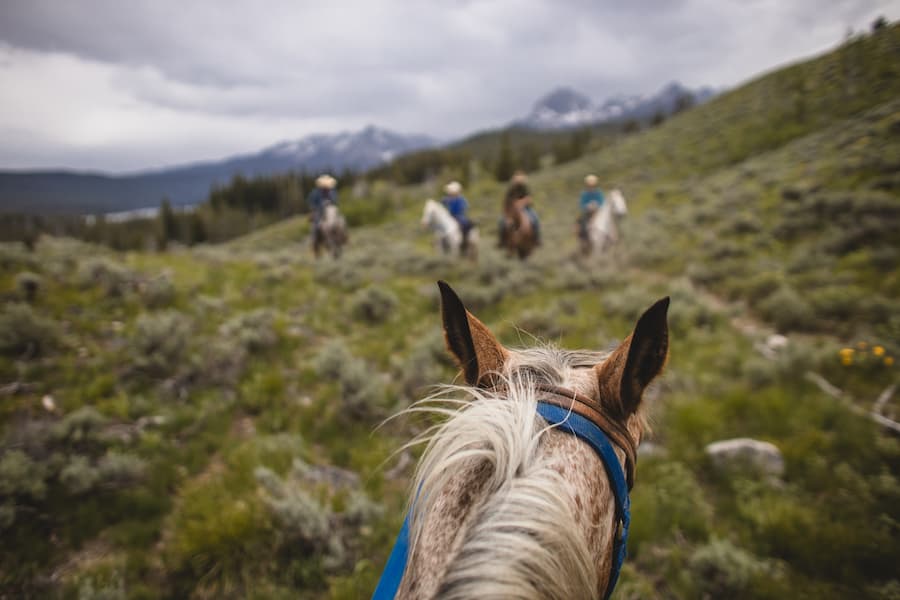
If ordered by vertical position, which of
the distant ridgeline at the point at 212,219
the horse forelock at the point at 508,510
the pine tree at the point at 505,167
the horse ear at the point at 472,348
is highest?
the pine tree at the point at 505,167

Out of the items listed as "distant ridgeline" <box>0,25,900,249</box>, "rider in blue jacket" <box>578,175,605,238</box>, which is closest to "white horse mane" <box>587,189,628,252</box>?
"rider in blue jacket" <box>578,175,605,238</box>

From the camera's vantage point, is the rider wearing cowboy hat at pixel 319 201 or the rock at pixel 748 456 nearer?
the rock at pixel 748 456

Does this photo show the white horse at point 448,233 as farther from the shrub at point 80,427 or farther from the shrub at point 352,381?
the shrub at point 80,427

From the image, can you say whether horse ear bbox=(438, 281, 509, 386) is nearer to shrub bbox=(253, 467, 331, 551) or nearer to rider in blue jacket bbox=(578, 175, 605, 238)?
shrub bbox=(253, 467, 331, 551)

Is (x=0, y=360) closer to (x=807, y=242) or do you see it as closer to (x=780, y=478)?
(x=780, y=478)

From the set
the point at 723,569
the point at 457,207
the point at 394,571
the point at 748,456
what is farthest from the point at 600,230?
the point at 394,571

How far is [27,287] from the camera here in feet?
19.7

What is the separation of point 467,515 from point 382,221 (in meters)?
46.7

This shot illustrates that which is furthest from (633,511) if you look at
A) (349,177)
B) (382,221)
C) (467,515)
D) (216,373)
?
(349,177)

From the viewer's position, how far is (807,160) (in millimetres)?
13734

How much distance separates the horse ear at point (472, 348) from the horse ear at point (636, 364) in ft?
1.24

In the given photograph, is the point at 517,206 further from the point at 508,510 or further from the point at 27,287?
the point at 508,510

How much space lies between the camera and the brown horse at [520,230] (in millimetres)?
10781

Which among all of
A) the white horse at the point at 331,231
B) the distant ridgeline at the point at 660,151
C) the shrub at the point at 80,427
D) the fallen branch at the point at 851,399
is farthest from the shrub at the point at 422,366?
the distant ridgeline at the point at 660,151
